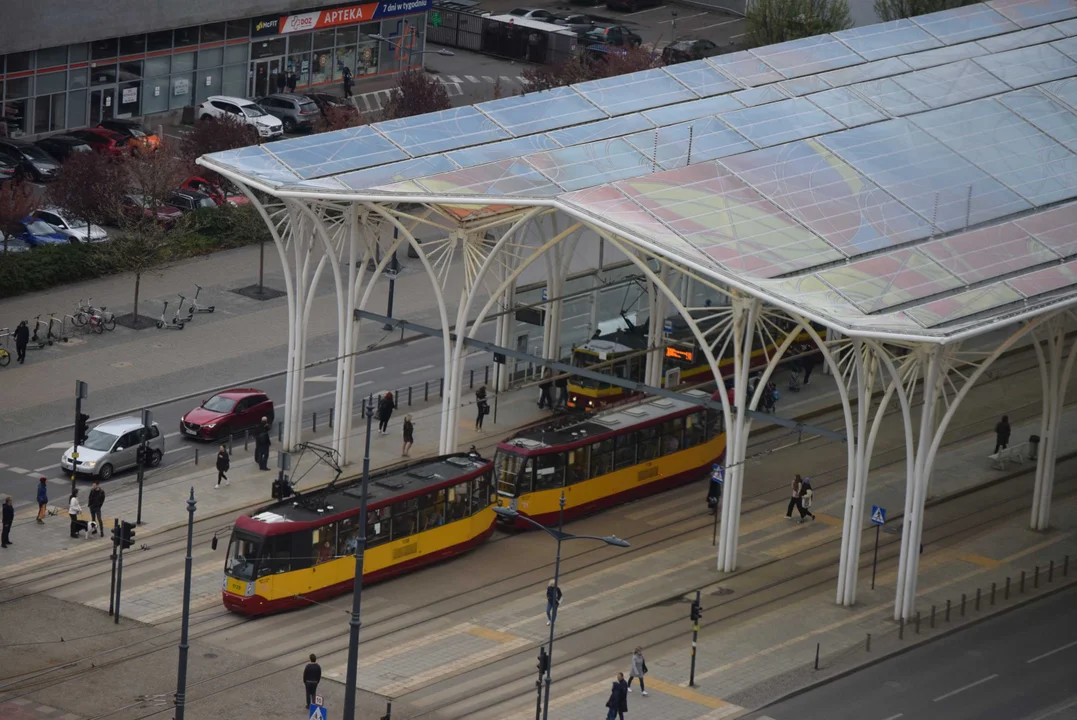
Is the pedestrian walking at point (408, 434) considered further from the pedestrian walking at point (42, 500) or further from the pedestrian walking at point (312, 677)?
the pedestrian walking at point (312, 677)

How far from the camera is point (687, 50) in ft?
374

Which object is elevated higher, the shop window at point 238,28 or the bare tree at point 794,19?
the bare tree at point 794,19

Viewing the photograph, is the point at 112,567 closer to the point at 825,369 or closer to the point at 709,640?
the point at 709,640

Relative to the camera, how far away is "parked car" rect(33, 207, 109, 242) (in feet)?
279

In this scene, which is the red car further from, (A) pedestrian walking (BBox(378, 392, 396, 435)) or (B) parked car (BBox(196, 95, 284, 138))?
(B) parked car (BBox(196, 95, 284, 138))

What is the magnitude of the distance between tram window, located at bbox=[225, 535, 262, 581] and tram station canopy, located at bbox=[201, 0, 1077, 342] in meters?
10.8

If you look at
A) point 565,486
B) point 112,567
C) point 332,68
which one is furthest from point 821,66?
point 332,68

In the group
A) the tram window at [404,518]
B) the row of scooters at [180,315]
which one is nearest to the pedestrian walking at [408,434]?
the tram window at [404,518]

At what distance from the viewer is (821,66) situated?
7281cm

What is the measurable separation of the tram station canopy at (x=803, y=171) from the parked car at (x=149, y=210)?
61.2 feet

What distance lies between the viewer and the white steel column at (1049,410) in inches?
2335

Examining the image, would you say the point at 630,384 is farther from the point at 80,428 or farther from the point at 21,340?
the point at 21,340

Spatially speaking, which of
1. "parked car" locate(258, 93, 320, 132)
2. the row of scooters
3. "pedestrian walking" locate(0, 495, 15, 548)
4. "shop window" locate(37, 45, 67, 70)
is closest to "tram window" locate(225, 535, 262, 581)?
"pedestrian walking" locate(0, 495, 15, 548)

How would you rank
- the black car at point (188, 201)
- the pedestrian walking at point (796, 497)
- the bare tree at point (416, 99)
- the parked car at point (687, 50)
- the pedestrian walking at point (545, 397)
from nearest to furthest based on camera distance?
the pedestrian walking at point (796, 497), the pedestrian walking at point (545, 397), the black car at point (188, 201), the bare tree at point (416, 99), the parked car at point (687, 50)
